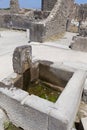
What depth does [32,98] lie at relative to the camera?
307 cm

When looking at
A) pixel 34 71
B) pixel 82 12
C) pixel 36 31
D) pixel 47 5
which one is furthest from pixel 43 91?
pixel 47 5

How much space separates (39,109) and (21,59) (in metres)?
1.58

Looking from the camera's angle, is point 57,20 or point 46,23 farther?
point 57,20

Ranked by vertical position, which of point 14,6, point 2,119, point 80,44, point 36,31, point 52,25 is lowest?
point 2,119

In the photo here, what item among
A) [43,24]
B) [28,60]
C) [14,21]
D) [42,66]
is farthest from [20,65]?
[14,21]

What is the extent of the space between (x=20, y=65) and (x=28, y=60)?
1.03 feet

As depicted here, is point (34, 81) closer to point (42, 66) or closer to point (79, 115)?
point (42, 66)

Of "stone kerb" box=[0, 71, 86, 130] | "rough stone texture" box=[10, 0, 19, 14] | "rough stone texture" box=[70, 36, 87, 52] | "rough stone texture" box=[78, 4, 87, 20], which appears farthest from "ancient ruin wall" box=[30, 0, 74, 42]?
"rough stone texture" box=[10, 0, 19, 14]

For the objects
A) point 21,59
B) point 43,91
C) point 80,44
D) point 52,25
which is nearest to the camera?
point 21,59

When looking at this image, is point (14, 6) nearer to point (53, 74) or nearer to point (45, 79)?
point (45, 79)

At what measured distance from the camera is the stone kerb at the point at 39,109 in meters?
2.68

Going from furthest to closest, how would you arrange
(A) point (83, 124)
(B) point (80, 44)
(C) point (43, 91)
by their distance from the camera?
(B) point (80, 44) → (C) point (43, 91) → (A) point (83, 124)

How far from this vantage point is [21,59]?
4.08 m

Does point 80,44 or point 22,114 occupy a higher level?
point 80,44
